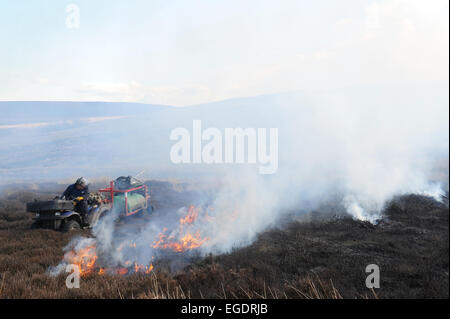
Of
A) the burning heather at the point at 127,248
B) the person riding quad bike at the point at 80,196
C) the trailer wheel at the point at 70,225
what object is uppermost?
the person riding quad bike at the point at 80,196

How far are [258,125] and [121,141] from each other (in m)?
28.0

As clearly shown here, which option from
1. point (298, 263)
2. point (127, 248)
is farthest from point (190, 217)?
point (298, 263)

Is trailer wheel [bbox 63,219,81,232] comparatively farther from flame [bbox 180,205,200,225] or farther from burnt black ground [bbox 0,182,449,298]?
flame [bbox 180,205,200,225]

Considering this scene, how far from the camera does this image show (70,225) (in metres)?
11.9

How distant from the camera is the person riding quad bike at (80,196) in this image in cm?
1249

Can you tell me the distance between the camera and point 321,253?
398 inches

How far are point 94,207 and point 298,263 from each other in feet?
29.8

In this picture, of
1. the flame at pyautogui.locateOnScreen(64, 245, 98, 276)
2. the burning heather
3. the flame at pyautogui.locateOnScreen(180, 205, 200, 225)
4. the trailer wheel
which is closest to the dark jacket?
the trailer wheel

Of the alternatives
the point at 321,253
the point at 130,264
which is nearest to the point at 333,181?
the point at 321,253

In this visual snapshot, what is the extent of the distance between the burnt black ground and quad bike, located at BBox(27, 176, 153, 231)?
1.83 ft

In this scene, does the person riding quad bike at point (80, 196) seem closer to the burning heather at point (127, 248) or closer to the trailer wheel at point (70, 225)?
the trailer wheel at point (70, 225)

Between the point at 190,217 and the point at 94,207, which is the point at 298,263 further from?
the point at 94,207

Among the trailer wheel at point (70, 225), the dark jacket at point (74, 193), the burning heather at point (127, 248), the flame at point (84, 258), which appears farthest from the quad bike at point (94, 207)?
the flame at point (84, 258)
